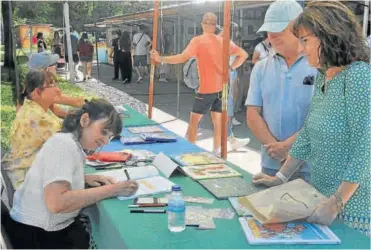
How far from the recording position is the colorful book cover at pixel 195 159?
2.57 m

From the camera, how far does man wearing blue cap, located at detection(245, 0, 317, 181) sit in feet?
7.31

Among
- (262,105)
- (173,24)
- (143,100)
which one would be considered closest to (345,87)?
(262,105)

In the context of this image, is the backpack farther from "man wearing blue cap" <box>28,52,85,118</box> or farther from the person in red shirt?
"man wearing blue cap" <box>28,52,85,118</box>

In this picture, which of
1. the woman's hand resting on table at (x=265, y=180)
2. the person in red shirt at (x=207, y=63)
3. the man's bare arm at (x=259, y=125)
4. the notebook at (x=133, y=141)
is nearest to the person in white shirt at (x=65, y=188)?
the woman's hand resting on table at (x=265, y=180)

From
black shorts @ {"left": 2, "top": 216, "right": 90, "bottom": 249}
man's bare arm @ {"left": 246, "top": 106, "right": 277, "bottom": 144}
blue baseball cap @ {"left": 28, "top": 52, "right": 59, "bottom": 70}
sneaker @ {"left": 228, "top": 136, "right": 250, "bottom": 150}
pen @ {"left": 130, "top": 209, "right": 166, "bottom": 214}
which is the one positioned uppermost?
blue baseball cap @ {"left": 28, "top": 52, "right": 59, "bottom": 70}

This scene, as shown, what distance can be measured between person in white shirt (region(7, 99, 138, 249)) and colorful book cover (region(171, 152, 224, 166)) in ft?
1.90

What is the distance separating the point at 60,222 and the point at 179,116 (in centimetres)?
Result: 598

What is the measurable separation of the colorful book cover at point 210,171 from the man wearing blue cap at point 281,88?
0.21 metres

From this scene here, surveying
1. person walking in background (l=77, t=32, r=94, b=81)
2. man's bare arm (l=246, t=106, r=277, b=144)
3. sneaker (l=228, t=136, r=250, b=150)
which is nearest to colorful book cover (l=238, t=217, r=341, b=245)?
man's bare arm (l=246, t=106, r=277, b=144)

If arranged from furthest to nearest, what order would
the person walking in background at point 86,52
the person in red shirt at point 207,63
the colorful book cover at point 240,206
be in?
the person walking in background at point 86,52, the person in red shirt at point 207,63, the colorful book cover at point 240,206

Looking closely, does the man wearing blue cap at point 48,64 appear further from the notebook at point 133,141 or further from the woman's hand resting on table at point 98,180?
the woman's hand resting on table at point 98,180

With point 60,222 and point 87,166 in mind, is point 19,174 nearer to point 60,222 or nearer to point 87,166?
point 87,166

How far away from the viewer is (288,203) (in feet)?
5.15

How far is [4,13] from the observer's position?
629 centimetres
